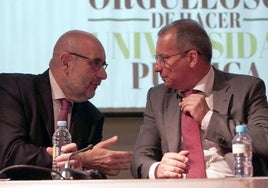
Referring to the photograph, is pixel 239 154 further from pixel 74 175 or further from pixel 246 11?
pixel 246 11

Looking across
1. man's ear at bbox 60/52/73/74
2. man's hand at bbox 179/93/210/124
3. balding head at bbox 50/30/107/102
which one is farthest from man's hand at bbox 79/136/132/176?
man's ear at bbox 60/52/73/74

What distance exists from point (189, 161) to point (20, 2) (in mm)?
1724

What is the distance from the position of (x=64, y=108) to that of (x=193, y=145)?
2.35 ft

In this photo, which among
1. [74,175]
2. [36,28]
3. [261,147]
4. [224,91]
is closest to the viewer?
[74,175]

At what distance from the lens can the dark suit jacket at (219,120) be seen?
315 centimetres

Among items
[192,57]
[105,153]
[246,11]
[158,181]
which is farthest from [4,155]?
[246,11]

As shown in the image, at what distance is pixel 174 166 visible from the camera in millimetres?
2939

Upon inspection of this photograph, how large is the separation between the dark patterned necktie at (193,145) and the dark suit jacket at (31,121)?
555 millimetres

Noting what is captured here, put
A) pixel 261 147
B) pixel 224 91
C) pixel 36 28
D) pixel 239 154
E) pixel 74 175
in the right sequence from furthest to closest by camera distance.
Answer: pixel 36 28 < pixel 224 91 < pixel 261 147 < pixel 239 154 < pixel 74 175

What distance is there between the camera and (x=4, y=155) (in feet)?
10.7

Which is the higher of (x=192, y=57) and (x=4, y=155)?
(x=192, y=57)

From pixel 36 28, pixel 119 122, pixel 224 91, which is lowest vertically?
pixel 119 122

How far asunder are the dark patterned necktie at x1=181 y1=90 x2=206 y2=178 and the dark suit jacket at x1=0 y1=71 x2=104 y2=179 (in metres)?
0.56

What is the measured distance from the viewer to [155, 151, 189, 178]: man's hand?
2928 mm
